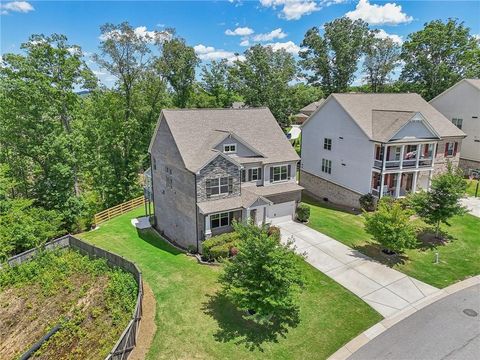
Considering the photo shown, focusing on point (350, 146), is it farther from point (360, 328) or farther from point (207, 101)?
point (207, 101)

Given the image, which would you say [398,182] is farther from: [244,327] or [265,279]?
[244,327]

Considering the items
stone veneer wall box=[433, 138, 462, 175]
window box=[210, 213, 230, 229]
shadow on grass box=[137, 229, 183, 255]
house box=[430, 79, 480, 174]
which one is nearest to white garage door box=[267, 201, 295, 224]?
window box=[210, 213, 230, 229]

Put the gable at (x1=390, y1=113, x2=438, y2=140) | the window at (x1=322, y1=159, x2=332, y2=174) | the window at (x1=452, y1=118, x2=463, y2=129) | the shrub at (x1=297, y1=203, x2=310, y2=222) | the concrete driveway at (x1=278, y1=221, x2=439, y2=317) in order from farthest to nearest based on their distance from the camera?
the window at (x1=452, y1=118, x2=463, y2=129), the window at (x1=322, y1=159, x2=332, y2=174), the gable at (x1=390, y1=113, x2=438, y2=140), the shrub at (x1=297, y1=203, x2=310, y2=222), the concrete driveway at (x1=278, y1=221, x2=439, y2=317)

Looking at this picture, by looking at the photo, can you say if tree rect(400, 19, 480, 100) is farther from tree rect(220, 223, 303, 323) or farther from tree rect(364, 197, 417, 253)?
tree rect(220, 223, 303, 323)

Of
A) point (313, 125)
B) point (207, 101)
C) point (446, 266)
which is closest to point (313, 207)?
point (313, 125)

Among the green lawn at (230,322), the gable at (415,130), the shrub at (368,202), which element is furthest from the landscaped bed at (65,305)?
the gable at (415,130)
